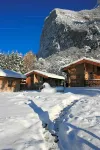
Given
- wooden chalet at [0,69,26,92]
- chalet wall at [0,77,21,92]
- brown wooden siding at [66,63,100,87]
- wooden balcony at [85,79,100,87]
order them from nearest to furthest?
wooden balcony at [85,79,100,87]
brown wooden siding at [66,63,100,87]
wooden chalet at [0,69,26,92]
chalet wall at [0,77,21,92]

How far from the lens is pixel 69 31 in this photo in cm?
15112

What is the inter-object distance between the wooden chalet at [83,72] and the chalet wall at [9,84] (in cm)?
1041

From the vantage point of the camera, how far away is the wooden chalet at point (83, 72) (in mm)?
35062

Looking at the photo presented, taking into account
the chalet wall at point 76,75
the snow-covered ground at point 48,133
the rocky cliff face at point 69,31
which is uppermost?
the rocky cliff face at point 69,31

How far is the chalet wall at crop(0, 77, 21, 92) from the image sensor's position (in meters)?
40.2

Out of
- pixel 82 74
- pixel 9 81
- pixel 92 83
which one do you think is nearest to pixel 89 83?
pixel 92 83

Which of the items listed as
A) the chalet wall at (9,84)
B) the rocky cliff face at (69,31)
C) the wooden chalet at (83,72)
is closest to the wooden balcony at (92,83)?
the wooden chalet at (83,72)

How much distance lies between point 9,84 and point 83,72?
44.3ft

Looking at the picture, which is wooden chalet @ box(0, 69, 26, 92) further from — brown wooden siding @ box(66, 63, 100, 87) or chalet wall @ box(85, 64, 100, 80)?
chalet wall @ box(85, 64, 100, 80)

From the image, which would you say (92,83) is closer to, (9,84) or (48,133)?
(9,84)

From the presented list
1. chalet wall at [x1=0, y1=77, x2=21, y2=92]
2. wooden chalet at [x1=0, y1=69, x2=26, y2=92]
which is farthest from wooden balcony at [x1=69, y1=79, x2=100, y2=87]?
chalet wall at [x1=0, y1=77, x2=21, y2=92]

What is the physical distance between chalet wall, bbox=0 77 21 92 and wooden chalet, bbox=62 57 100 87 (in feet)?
34.1

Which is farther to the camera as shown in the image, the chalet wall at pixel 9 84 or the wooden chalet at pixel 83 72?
the chalet wall at pixel 9 84

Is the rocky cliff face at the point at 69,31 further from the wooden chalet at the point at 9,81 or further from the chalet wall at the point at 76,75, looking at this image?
the chalet wall at the point at 76,75
